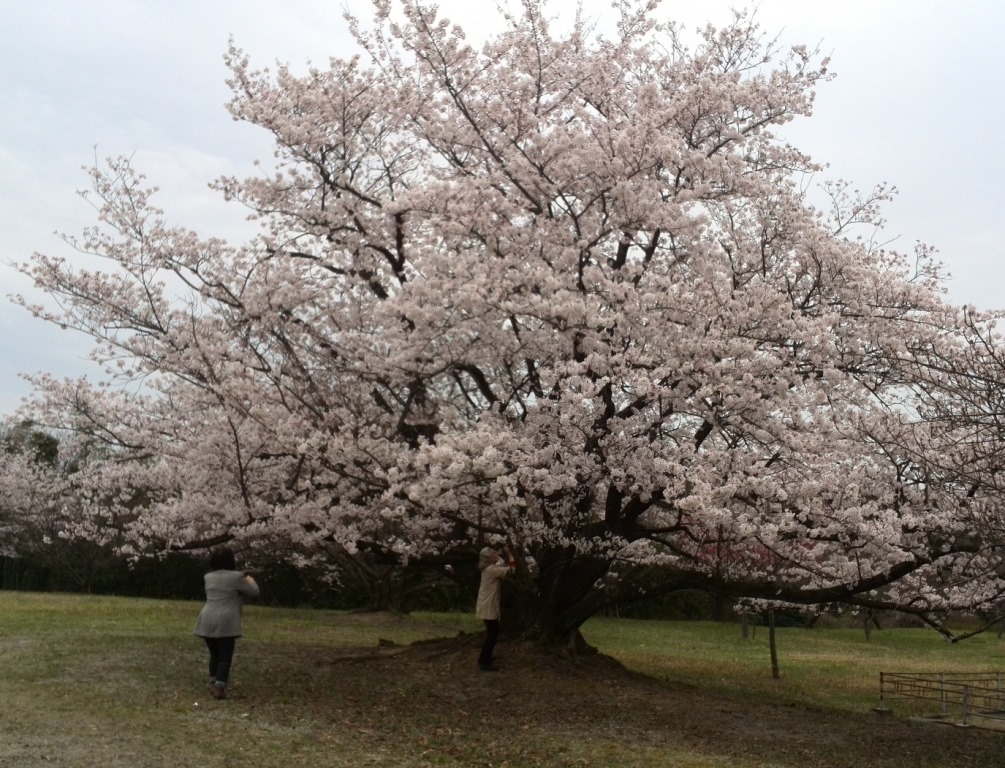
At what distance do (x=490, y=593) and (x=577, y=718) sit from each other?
6.36 ft

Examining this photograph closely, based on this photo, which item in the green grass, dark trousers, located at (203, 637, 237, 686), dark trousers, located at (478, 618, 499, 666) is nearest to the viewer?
dark trousers, located at (203, 637, 237, 686)

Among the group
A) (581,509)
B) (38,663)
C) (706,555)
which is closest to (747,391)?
(581,509)

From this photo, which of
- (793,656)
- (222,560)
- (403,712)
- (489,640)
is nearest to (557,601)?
(489,640)

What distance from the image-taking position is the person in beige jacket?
11672 mm

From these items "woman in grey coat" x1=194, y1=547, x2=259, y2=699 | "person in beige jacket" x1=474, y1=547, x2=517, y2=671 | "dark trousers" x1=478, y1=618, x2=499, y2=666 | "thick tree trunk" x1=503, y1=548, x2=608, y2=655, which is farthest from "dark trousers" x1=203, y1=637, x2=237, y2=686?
"thick tree trunk" x1=503, y1=548, x2=608, y2=655

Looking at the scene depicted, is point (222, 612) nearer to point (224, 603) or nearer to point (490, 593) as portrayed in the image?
point (224, 603)

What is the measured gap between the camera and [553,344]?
1178 cm

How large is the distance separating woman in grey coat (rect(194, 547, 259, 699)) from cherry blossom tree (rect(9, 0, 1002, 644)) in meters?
1.60

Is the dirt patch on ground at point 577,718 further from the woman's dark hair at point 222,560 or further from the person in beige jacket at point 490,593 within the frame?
the woman's dark hair at point 222,560

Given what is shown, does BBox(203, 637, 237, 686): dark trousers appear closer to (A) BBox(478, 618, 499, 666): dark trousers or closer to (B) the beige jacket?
(B) the beige jacket

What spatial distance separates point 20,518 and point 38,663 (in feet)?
77.1

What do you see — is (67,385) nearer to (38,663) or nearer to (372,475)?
(38,663)

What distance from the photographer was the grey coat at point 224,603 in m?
9.68

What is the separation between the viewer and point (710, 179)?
12.5m
